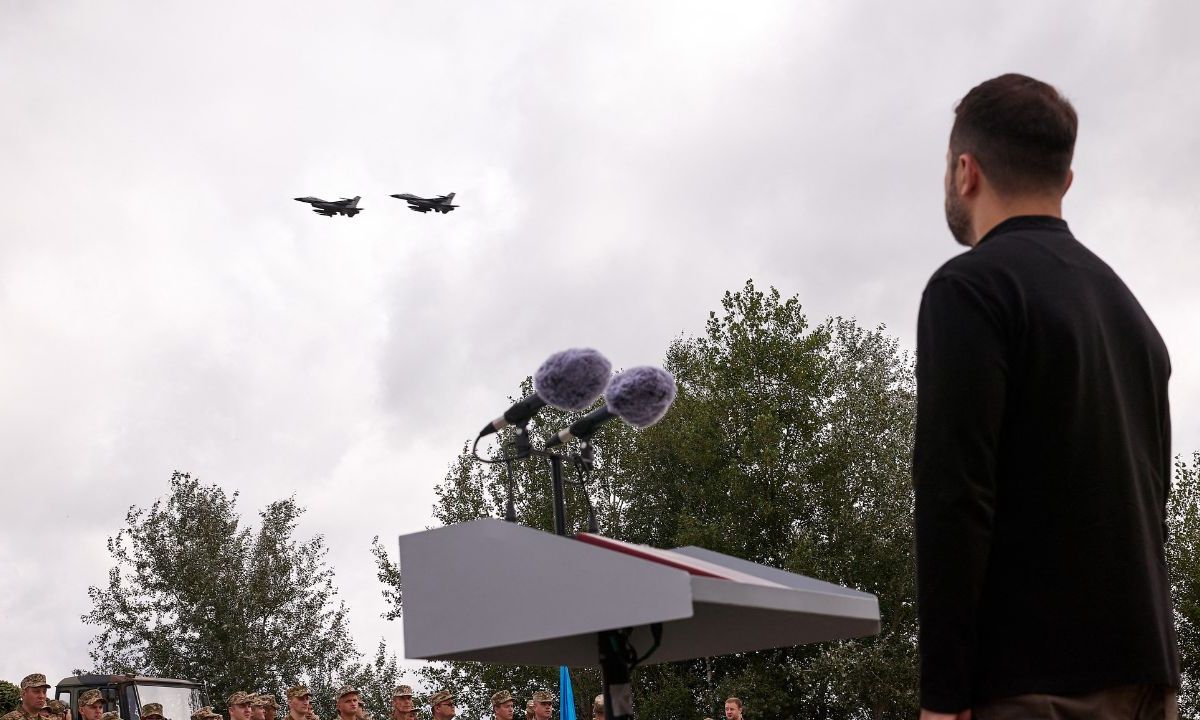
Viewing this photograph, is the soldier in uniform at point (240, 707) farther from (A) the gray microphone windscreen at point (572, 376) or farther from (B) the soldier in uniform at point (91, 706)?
(A) the gray microphone windscreen at point (572, 376)

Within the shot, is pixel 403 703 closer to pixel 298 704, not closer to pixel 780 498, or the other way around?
pixel 298 704

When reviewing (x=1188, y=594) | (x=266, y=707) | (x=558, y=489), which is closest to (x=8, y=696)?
(x=266, y=707)

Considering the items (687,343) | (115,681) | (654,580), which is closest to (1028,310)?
(654,580)

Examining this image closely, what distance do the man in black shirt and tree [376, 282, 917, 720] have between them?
30.3 metres

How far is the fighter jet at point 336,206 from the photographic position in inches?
698

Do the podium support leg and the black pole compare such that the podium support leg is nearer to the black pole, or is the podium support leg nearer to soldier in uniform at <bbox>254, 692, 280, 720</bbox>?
the black pole

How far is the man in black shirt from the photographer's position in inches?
86.4

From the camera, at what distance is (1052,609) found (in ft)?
7.26

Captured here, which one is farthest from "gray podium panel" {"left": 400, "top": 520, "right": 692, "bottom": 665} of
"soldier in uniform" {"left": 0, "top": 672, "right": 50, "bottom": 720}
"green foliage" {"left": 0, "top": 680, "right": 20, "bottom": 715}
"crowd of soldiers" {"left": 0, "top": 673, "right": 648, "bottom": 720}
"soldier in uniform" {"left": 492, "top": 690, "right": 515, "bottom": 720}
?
"green foliage" {"left": 0, "top": 680, "right": 20, "bottom": 715}

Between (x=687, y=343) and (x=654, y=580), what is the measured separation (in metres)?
45.5

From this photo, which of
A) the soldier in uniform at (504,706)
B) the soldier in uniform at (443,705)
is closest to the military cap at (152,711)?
the soldier in uniform at (443,705)

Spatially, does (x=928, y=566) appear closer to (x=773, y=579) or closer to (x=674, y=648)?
(x=773, y=579)

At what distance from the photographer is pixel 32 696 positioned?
13.0 m

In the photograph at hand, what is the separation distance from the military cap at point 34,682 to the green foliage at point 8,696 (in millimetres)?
5074
